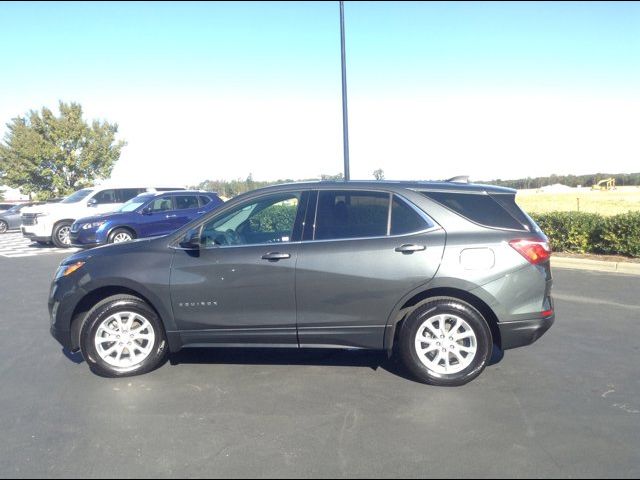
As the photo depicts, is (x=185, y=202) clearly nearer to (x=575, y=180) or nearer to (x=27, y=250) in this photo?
(x=27, y=250)

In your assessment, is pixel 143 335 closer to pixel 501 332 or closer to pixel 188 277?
pixel 188 277

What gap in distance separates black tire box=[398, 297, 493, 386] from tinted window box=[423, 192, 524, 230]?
74cm

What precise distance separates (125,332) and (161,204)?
10020 millimetres

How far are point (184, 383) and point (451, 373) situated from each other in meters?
2.26

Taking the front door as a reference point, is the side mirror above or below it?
above

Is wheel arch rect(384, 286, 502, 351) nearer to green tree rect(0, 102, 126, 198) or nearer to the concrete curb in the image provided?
the concrete curb

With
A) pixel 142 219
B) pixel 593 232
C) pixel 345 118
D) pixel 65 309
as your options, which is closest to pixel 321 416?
pixel 65 309

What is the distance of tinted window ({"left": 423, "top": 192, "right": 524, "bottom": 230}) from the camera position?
4.52 meters

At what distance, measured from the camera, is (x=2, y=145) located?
35.9m

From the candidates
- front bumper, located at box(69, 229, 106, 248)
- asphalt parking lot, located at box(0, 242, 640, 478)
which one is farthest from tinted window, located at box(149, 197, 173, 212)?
asphalt parking lot, located at box(0, 242, 640, 478)

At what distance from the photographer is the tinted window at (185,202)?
1452 centimetres

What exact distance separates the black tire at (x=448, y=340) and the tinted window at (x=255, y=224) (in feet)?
4.23

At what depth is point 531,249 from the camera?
440 centimetres

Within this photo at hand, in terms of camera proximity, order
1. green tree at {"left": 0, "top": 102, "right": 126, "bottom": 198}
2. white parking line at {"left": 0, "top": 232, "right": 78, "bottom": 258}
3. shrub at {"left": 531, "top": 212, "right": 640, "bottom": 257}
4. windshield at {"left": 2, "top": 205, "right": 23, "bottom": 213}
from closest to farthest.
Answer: shrub at {"left": 531, "top": 212, "right": 640, "bottom": 257} → white parking line at {"left": 0, "top": 232, "right": 78, "bottom": 258} → windshield at {"left": 2, "top": 205, "right": 23, "bottom": 213} → green tree at {"left": 0, "top": 102, "right": 126, "bottom": 198}
